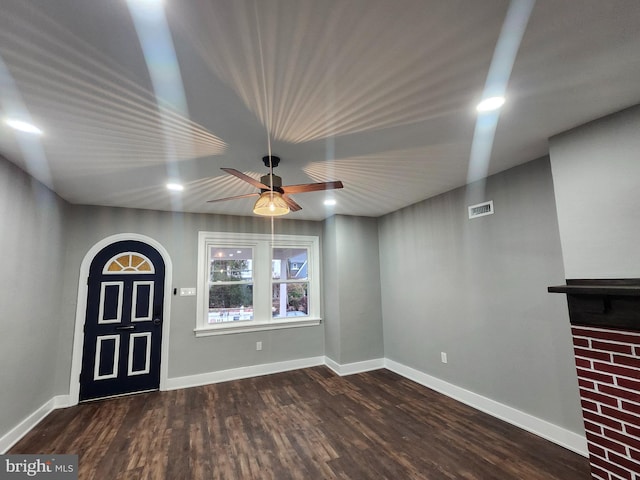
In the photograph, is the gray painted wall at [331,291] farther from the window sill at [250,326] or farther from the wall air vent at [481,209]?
the wall air vent at [481,209]

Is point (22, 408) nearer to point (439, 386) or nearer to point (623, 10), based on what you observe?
point (439, 386)

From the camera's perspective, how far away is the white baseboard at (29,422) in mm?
2553

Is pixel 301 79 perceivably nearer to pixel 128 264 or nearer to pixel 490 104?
pixel 490 104

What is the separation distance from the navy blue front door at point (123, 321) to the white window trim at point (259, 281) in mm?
571

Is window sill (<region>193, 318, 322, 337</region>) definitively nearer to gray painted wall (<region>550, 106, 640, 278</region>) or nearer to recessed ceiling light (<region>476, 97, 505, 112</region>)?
gray painted wall (<region>550, 106, 640, 278</region>)

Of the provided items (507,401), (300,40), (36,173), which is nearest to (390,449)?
(507,401)

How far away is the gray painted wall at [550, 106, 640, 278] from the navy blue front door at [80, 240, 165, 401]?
473cm

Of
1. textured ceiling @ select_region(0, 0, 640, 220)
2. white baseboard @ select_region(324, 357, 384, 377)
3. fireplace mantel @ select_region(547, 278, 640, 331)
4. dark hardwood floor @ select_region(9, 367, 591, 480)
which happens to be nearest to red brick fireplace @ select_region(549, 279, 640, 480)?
fireplace mantel @ select_region(547, 278, 640, 331)

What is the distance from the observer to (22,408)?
2820 mm

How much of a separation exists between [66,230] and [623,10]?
5.33 meters

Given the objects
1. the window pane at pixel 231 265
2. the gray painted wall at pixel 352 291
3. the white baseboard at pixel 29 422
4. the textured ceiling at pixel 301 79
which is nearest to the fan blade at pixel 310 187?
the textured ceiling at pixel 301 79

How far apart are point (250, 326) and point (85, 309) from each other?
7.21 ft

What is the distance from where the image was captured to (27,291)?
2.86 meters

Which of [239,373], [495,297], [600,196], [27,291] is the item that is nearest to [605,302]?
[600,196]
